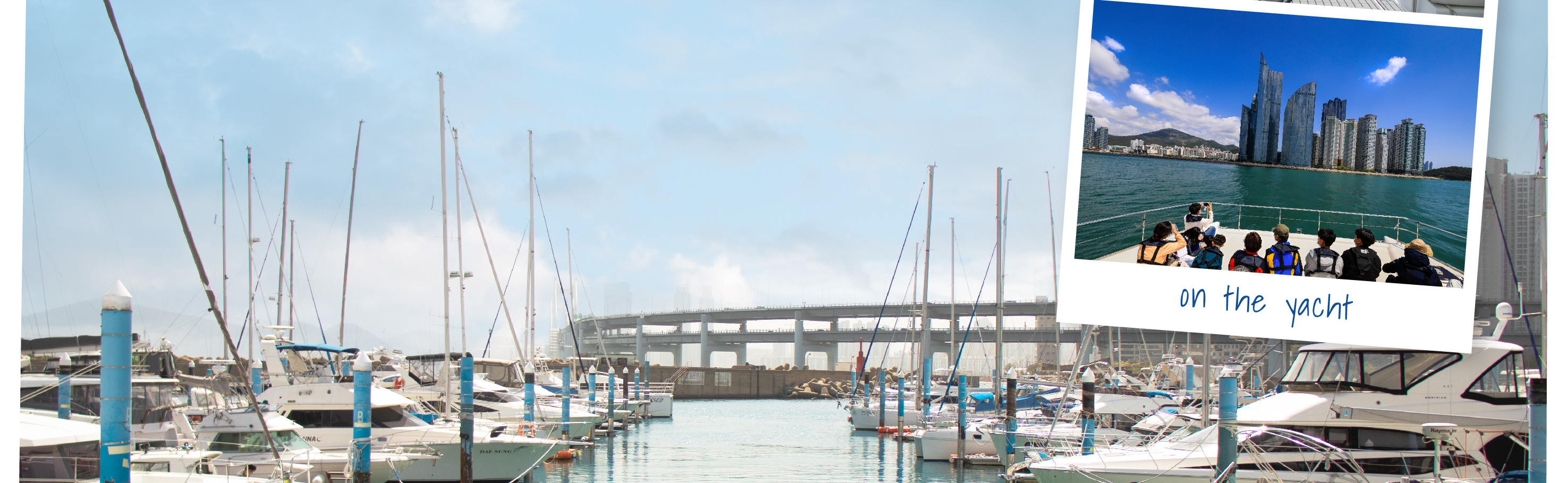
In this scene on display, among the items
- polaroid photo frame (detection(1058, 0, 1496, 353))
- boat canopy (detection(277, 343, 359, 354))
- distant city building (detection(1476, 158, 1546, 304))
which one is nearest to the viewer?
polaroid photo frame (detection(1058, 0, 1496, 353))

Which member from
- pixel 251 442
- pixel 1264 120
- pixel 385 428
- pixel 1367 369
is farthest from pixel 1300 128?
pixel 385 428

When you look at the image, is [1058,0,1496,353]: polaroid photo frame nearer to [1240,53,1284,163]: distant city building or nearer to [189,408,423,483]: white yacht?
[1240,53,1284,163]: distant city building

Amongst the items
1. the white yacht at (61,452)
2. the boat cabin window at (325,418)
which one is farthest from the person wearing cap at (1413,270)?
the boat cabin window at (325,418)

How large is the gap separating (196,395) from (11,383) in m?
25.5

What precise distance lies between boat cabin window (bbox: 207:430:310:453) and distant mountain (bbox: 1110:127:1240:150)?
16.1 m

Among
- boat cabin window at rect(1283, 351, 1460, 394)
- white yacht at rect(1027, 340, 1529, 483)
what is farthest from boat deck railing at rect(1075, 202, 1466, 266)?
boat cabin window at rect(1283, 351, 1460, 394)

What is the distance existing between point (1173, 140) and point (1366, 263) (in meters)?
1.93

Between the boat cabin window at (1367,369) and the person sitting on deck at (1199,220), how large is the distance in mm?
7240

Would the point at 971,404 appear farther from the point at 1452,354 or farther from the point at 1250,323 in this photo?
the point at 1250,323

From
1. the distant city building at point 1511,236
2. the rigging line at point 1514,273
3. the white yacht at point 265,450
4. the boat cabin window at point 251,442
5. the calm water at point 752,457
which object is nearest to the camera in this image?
the distant city building at point 1511,236

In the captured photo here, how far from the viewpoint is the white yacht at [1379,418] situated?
42.4ft

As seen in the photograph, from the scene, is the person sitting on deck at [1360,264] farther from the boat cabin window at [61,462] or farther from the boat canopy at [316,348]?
the boat canopy at [316,348]

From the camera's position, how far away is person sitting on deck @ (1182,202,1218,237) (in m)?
7.22

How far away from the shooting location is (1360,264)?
6.46 m
